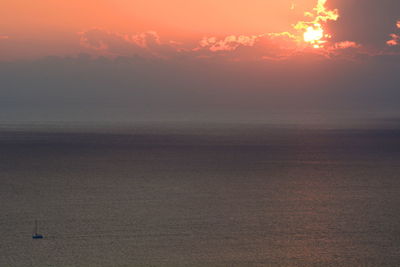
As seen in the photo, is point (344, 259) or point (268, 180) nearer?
point (344, 259)

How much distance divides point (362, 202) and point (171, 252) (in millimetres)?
17032

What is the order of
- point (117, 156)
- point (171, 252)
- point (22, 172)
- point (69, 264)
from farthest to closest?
point (117, 156) → point (22, 172) → point (171, 252) → point (69, 264)

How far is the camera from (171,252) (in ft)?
86.7

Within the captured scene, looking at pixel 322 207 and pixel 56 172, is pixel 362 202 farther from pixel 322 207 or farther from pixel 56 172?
pixel 56 172

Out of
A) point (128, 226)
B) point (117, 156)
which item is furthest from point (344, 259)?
point (117, 156)

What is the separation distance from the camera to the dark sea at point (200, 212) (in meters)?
26.2

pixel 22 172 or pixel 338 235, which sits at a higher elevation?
pixel 22 172

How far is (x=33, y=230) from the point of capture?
30406 millimetres

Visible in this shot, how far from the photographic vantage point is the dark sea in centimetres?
2619

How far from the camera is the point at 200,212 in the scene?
35.2 m

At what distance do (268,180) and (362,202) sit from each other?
37.8ft

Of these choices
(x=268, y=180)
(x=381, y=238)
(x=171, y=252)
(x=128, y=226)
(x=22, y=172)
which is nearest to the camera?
(x=171, y=252)

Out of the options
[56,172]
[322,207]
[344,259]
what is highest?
[56,172]

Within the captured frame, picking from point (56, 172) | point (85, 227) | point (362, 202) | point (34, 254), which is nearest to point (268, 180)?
point (362, 202)
